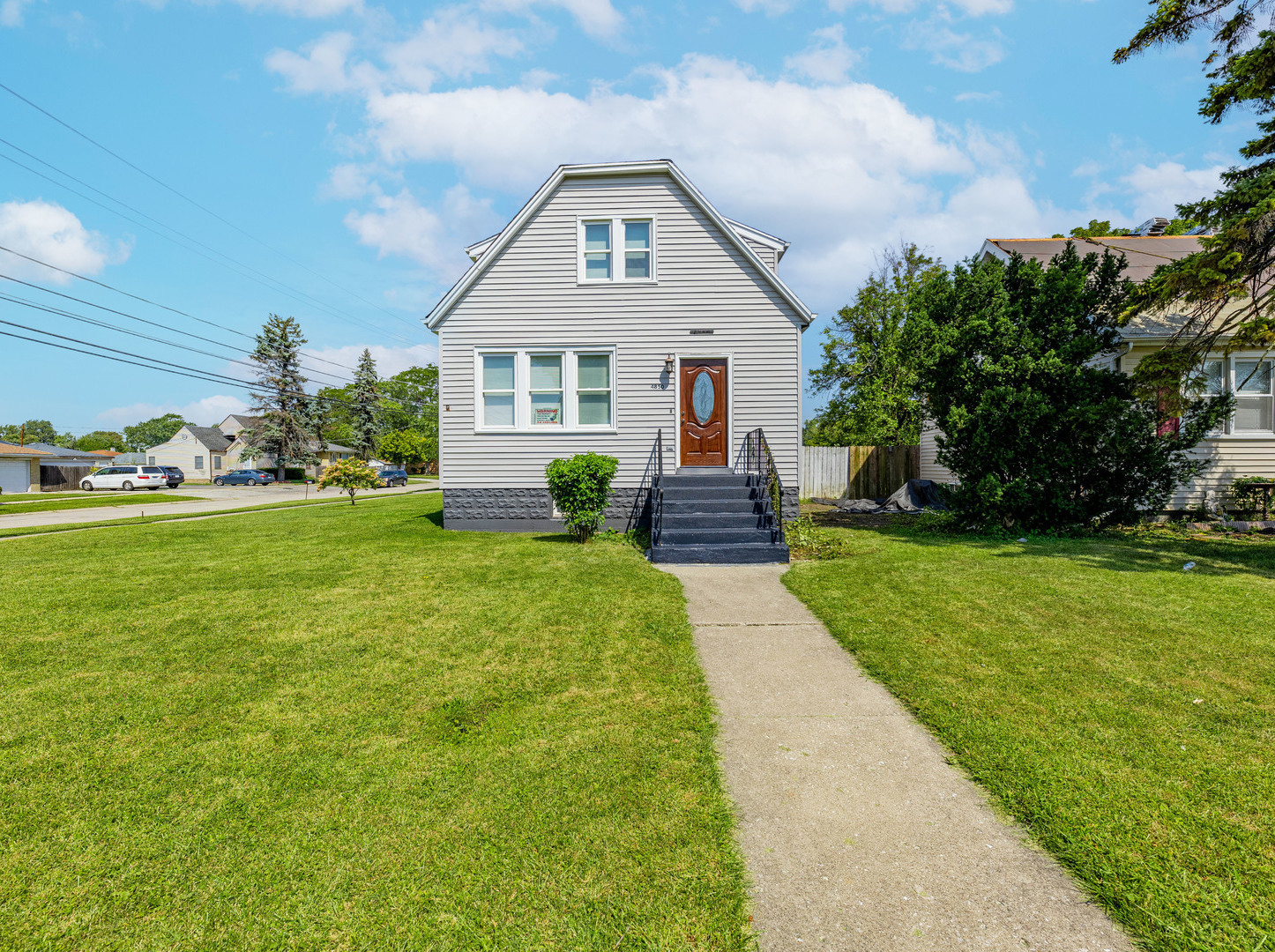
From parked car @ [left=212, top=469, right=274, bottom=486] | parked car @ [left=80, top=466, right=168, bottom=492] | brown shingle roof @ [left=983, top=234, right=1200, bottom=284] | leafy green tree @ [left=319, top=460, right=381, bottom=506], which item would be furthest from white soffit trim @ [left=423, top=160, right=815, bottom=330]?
parked car @ [left=212, top=469, right=274, bottom=486]

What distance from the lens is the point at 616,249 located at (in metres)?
11.6

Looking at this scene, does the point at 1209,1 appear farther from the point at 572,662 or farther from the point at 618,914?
the point at 618,914

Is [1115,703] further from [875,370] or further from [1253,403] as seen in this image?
[875,370]

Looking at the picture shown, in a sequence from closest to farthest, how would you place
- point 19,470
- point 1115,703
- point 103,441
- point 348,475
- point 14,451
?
1. point 1115,703
2. point 348,475
3. point 19,470
4. point 14,451
5. point 103,441

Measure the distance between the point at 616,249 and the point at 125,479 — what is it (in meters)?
45.2

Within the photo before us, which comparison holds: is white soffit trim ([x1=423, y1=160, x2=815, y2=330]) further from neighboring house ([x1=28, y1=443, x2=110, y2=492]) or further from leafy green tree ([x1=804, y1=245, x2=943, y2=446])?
neighboring house ([x1=28, y1=443, x2=110, y2=492])

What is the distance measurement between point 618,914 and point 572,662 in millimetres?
2563

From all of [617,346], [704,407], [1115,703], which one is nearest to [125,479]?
[617,346]

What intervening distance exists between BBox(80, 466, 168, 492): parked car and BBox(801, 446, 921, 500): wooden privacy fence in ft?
146

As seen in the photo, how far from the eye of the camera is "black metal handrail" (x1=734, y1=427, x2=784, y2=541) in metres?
9.89

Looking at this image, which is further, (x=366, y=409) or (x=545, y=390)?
(x=366, y=409)

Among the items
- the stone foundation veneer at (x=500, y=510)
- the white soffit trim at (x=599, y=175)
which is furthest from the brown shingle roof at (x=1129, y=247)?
the stone foundation veneer at (x=500, y=510)

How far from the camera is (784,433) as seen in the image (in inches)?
449

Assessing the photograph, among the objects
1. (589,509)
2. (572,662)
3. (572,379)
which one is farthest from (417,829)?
(572,379)
